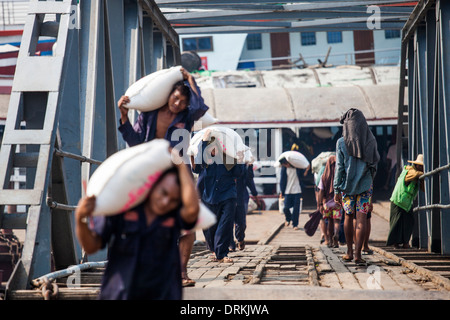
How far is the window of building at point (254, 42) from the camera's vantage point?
35.2m

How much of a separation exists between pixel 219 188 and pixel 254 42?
2854 centimetres

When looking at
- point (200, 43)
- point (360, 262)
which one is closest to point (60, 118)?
point (360, 262)

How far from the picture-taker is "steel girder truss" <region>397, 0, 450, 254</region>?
684 cm

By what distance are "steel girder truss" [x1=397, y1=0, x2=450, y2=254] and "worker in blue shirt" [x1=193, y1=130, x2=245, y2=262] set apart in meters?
2.34

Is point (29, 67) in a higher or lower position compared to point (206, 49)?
lower

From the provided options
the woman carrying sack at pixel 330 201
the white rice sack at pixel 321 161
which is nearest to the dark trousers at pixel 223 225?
the woman carrying sack at pixel 330 201

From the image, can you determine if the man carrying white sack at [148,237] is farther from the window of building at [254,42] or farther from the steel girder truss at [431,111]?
the window of building at [254,42]

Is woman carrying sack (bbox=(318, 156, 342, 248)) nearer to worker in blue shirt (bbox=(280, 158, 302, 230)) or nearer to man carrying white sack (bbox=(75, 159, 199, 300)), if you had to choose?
worker in blue shirt (bbox=(280, 158, 302, 230))

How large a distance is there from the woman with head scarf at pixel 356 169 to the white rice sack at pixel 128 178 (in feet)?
13.2

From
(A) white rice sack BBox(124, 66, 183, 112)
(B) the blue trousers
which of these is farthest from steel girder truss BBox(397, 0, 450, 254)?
(B) the blue trousers
